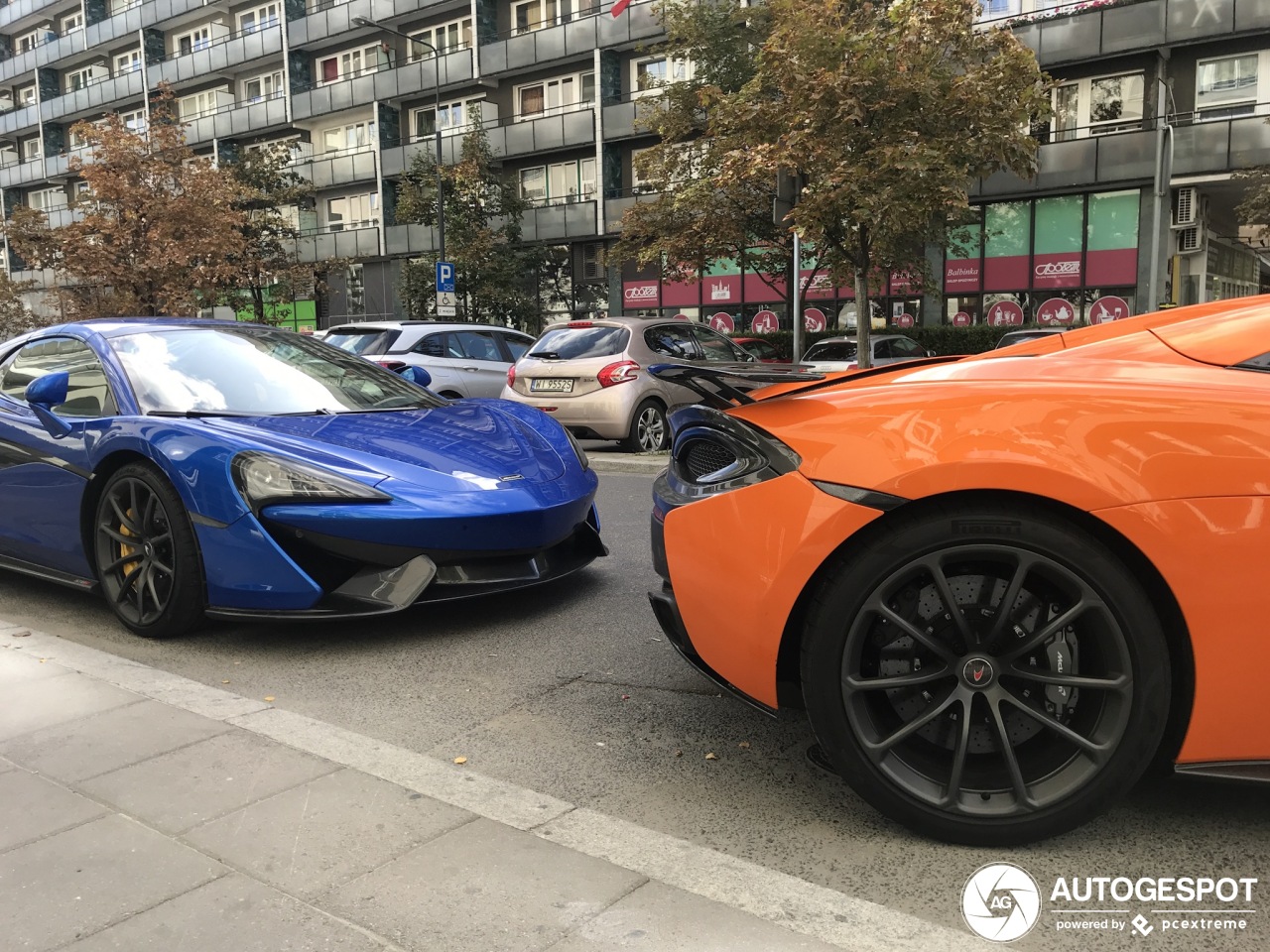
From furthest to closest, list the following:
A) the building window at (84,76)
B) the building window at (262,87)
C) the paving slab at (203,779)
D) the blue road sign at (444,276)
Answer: the building window at (84,76) → the building window at (262,87) → the blue road sign at (444,276) → the paving slab at (203,779)

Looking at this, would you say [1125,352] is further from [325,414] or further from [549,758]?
[325,414]

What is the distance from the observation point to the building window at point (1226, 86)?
22266 mm

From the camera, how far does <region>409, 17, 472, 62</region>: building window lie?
34578 millimetres

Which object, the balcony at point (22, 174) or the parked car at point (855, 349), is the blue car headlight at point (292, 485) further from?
the balcony at point (22, 174)

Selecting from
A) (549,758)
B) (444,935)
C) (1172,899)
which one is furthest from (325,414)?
(1172,899)

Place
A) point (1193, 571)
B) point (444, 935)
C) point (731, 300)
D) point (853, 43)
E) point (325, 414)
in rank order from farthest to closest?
1. point (731, 300)
2. point (853, 43)
3. point (325, 414)
4. point (1193, 571)
5. point (444, 935)

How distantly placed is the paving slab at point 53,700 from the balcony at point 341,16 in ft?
116

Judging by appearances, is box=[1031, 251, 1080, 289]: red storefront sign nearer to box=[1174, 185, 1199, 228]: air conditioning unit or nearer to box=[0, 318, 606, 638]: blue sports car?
box=[1174, 185, 1199, 228]: air conditioning unit

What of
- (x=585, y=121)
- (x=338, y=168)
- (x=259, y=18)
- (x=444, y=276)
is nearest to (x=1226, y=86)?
(x=585, y=121)

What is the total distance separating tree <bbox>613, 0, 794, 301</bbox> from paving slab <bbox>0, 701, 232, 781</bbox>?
57.5 ft

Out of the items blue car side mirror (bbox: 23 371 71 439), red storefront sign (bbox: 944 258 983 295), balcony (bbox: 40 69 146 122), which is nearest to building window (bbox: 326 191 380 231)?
balcony (bbox: 40 69 146 122)

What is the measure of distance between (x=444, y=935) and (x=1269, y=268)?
1848 inches

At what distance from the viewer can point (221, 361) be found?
474cm

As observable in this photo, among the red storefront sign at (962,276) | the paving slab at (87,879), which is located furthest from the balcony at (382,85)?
the paving slab at (87,879)
